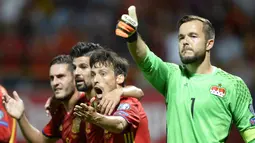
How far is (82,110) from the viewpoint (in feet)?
17.9

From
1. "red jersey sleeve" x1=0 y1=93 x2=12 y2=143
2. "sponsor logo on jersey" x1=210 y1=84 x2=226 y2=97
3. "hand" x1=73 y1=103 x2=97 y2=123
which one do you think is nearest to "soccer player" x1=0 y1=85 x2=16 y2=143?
"red jersey sleeve" x1=0 y1=93 x2=12 y2=143

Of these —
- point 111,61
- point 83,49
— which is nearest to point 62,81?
point 83,49

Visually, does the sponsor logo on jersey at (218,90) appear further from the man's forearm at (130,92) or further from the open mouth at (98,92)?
the open mouth at (98,92)

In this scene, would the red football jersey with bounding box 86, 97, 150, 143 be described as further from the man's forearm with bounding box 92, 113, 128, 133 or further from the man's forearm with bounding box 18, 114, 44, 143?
the man's forearm with bounding box 18, 114, 44, 143

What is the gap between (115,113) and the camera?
6.13 m

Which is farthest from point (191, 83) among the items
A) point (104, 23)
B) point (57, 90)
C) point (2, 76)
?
point (104, 23)

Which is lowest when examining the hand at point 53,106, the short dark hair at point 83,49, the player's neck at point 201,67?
the hand at point 53,106

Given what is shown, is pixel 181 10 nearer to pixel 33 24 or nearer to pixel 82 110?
pixel 33 24

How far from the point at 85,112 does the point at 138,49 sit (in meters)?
0.78

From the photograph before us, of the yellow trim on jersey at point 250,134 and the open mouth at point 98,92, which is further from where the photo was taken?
the open mouth at point 98,92

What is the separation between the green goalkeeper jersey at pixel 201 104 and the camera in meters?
6.03

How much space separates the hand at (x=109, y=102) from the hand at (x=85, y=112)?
616mm

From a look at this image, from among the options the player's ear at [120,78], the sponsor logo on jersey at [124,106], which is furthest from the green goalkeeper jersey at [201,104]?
the player's ear at [120,78]

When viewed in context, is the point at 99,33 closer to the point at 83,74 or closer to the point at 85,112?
the point at 83,74
